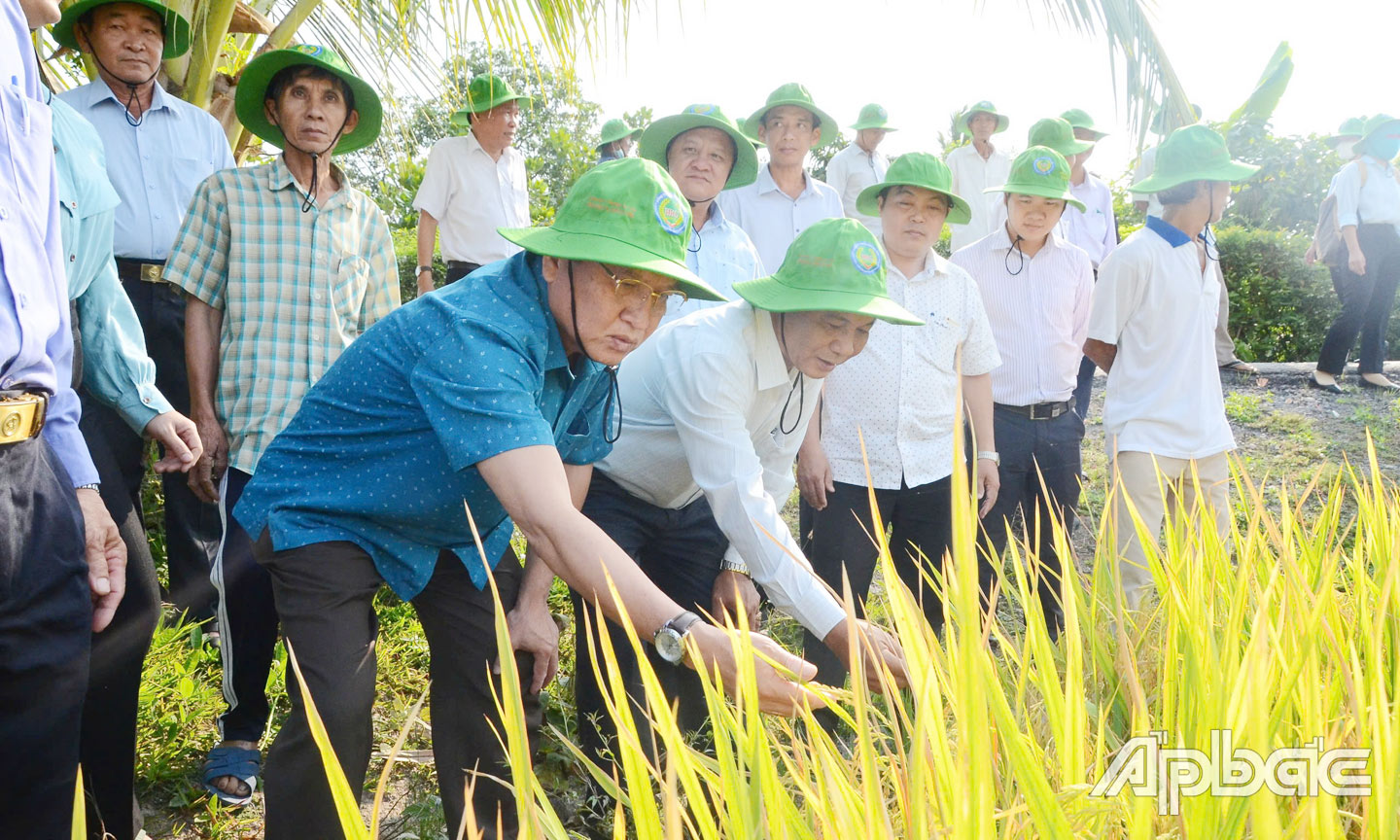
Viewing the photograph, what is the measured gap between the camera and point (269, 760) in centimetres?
214

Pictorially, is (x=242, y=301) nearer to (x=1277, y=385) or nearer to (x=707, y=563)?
(x=707, y=563)

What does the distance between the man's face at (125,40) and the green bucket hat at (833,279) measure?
217cm

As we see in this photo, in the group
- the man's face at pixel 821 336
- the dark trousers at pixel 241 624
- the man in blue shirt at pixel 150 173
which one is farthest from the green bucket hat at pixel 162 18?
the man's face at pixel 821 336

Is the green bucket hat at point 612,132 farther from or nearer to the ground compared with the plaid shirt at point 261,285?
farther from the ground

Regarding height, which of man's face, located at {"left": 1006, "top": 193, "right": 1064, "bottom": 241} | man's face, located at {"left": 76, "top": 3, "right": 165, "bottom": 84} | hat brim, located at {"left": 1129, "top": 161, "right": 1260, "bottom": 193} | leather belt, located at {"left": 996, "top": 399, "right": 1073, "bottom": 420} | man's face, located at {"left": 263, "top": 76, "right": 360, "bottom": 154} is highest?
man's face, located at {"left": 76, "top": 3, "right": 165, "bottom": 84}

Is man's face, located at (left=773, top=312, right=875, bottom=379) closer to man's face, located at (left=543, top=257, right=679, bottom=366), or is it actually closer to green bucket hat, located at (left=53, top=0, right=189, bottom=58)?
man's face, located at (left=543, top=257, right=679, bottom=366)

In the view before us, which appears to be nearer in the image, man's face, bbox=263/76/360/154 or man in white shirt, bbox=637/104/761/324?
man's face, bbox=263/76/360/154

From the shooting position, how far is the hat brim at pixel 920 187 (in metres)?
3.63

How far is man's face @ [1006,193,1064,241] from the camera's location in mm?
4031

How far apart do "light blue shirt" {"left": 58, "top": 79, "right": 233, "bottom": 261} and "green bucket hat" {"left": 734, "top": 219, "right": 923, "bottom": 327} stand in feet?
6.32

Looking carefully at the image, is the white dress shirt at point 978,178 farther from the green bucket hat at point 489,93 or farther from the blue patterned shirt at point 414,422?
the blue patterned shirt at point 414,422

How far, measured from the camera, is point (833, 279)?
2668 mm

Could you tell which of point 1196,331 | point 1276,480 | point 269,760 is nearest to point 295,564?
point 269,760

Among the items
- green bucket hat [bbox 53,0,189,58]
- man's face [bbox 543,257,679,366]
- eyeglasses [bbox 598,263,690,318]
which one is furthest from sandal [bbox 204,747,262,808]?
green bucket hat [bbox 53,0,189,58]
